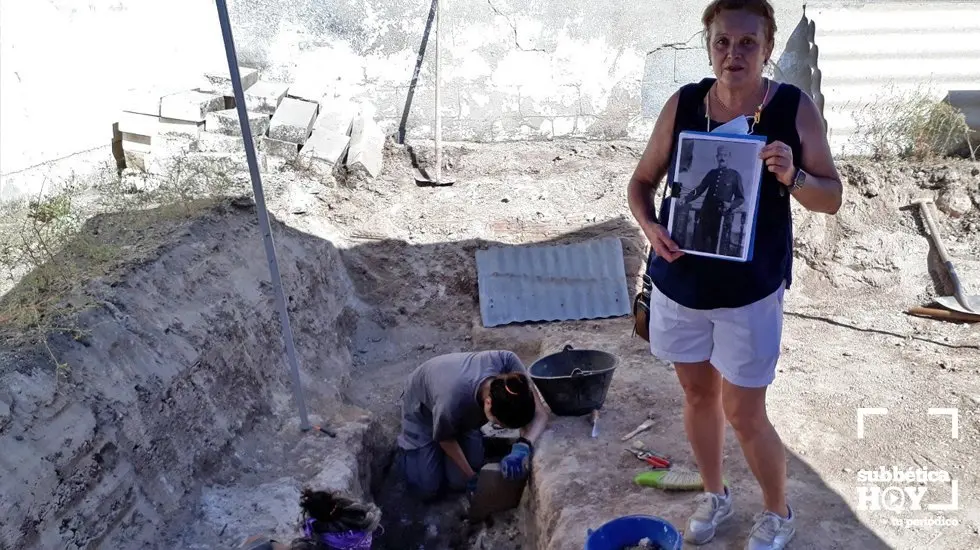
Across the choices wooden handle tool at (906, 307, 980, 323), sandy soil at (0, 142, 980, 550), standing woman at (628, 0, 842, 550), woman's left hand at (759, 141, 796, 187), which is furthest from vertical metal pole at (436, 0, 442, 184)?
woman's left hand at (759, 141, 796, 187)

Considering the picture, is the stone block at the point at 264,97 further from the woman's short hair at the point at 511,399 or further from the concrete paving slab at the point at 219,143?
the woman's short hair at the point at 511,399

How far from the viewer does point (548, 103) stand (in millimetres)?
6789

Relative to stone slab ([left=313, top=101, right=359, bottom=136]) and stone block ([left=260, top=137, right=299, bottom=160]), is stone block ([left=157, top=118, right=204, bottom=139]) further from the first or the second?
stone slab ([left=313, top=101, right=359, bottom=136])

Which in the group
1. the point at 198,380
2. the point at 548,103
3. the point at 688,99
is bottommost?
the point at 198,380

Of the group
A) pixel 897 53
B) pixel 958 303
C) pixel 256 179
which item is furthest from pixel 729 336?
pixel 897 53

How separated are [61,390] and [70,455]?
0.27 metres

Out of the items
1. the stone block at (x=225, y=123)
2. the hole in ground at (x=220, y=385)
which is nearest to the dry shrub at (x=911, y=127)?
the hole in ground at (x=220, y=385)

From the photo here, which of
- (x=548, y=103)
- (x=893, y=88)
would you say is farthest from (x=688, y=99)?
(x=893, y=88)

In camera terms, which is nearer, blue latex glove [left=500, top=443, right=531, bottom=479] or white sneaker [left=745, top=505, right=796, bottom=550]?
white sneaker [left=745, top=505, right=796, bottom=550]

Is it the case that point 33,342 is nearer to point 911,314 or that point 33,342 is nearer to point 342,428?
point 342,428

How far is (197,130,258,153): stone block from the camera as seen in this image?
5898 millimetres

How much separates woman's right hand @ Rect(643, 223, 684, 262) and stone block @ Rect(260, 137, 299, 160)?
4490mm

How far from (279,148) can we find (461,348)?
2.27m

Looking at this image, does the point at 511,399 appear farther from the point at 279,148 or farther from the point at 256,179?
the point at 279,148
